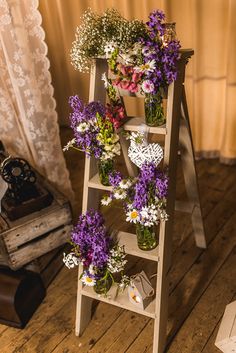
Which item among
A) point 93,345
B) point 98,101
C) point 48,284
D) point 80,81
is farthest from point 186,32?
point 93,345

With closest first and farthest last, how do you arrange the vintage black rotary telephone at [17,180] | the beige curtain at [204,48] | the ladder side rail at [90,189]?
1. the ladder side rail at [90,189]
2. the vintage black rotary telephone at [17,180]
3. the beige curtain at [204,48]

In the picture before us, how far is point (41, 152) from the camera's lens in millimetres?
2453

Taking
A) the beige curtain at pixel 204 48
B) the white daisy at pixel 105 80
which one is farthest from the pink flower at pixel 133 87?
the beige curtain at pixel 204 48

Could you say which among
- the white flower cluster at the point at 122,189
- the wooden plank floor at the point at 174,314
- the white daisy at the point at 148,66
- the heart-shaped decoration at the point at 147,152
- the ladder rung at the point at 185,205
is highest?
the white daisy at the point at 148,66

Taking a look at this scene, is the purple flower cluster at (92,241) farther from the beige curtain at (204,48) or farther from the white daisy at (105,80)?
the beige curtain at (204,48)

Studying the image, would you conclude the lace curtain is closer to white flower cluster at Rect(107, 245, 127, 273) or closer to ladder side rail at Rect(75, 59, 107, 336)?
ladder side rail at Rect(75, 59, 107, 336)

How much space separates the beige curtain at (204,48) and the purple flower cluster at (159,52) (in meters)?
1.33

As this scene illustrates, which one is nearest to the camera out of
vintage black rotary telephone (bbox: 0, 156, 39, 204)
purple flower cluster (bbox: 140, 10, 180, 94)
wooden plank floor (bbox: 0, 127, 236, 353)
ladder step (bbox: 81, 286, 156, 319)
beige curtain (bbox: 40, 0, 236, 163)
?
purple flower cluster (bbox: 140, 10, 180, 94)

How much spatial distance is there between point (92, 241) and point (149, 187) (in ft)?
1.20

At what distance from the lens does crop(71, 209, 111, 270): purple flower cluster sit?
5.26 ft

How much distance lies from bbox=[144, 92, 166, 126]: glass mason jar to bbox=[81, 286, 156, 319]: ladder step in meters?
0.77

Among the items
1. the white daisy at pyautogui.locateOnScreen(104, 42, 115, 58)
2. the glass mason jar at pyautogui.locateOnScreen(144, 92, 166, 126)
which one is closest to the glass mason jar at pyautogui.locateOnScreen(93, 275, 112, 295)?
the glass mason jar at pyautogui.locateOnScreen(144, 92, 166, 126)

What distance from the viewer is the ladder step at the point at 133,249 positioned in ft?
5.26

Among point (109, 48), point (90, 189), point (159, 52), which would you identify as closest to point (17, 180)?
point (90, 189)
